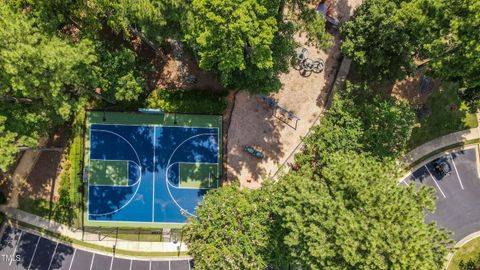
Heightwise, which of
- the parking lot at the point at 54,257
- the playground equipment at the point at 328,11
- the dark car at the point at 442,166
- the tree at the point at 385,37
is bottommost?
the parking lot at the point at 54,257

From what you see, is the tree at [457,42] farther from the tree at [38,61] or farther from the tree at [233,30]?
the tree at [38,61]

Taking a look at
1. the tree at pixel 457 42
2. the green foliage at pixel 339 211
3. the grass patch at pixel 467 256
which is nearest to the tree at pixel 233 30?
the green foliage at pixel 339 211

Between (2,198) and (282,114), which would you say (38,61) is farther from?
(282,114)

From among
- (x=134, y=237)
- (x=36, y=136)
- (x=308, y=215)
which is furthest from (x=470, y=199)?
(x=36, y=136)

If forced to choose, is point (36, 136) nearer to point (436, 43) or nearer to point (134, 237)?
point (134, 237)

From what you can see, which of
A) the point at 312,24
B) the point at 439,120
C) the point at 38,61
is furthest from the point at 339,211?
the point at 38,61
